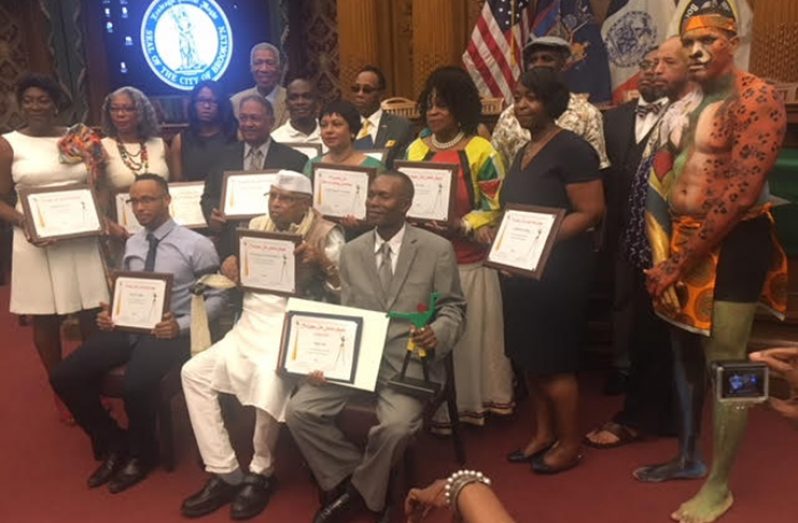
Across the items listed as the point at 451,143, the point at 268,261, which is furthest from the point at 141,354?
the point at 451,143

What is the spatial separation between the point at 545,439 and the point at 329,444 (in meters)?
1.04

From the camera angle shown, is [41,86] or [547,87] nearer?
[547,87]

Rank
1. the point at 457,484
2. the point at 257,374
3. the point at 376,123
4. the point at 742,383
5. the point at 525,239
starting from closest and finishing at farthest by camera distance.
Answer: the point at 457,484
the point at 742,383
the point at 525,239
the point at 257,374
the point at 376,123

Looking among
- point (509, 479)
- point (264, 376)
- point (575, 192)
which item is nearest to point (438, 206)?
point (575, 192)

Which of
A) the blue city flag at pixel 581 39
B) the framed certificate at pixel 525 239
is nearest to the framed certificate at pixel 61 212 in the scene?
the framed certificate at pixel 525 239

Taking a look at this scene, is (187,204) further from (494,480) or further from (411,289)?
(494,480)

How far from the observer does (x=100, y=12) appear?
7879 mm

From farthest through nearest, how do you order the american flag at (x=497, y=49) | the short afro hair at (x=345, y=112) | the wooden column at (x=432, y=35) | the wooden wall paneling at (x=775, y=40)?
the wooden column at (x=432, y=35) < the american flag at (x=497, y=49) < the wooden wall paneling at (x=775, y=40) < the short afro hair at (x=345, y=112)

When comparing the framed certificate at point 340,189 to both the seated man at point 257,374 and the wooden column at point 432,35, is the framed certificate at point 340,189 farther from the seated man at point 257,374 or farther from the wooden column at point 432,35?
the wooden column at point 432,35

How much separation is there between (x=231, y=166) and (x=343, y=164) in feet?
2.38

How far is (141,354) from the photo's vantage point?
310 cm

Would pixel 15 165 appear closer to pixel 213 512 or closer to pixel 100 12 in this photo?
pixel 213 512

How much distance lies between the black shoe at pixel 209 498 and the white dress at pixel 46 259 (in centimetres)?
121

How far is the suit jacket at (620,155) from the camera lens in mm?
3414
